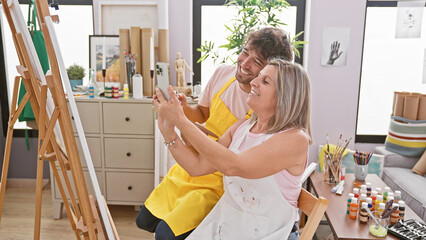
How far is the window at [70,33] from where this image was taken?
3238 mm

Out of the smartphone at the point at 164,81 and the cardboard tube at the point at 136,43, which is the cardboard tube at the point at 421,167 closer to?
the cardboard tube at the point at 136,43

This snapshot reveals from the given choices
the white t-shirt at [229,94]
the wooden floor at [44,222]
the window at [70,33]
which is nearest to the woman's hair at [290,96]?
the white t-shirt at [229,94]

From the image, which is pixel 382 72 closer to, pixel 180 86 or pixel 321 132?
pixel 321 132

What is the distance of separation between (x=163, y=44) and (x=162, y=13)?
254 mm

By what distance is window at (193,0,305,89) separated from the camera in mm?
3170

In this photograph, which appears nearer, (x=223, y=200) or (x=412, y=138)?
(x=223, y=200)

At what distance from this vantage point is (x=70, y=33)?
10.8 ft

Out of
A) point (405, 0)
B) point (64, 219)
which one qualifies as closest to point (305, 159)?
point (64, 219)

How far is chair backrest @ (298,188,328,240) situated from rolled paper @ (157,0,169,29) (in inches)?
81.0

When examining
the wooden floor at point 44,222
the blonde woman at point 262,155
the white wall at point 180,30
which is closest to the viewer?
the blonde woman at point 262,155

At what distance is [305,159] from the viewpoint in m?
1.26

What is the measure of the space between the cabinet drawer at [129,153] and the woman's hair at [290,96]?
1.70 metres

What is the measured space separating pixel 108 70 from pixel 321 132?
74.8 inches

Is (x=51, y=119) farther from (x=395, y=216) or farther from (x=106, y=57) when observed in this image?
(x=395, y=216)
